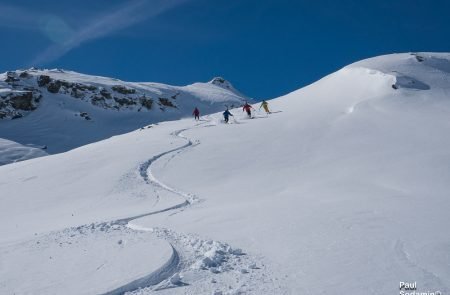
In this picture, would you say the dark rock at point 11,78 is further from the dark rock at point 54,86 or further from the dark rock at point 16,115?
the dark rock at point 16,115

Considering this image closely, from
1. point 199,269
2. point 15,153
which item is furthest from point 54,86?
point 199,269

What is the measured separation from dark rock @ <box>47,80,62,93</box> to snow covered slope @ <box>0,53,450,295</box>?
51.9 metres

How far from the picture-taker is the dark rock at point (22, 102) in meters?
64.3

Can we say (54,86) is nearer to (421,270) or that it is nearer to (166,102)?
(166,102)

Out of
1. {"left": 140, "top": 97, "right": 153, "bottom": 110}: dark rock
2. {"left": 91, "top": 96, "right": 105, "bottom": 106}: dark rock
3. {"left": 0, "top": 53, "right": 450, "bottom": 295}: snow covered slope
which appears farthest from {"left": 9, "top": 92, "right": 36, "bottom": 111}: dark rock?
{"left": 0, "top": 53, "right": 450, "bottom": 295}: snow covered slope

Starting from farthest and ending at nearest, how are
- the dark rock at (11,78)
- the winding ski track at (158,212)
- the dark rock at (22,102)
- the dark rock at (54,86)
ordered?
1. the dark rock at (11,78)
2. the dark rock at (54,86)
3. the dark rock at (22,102)
4. the winding ski track at (158,212)

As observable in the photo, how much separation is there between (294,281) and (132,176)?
12125 millimetres

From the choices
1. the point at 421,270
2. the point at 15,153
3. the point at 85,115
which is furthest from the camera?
the point at 85,115

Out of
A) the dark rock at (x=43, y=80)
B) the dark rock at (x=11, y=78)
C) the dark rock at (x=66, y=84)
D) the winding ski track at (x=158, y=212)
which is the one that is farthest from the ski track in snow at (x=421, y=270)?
the dark rock at (x=11, y=78)

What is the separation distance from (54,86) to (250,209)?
7065 centimetres

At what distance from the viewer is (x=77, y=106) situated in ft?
228

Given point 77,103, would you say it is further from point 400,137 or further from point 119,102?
point 400,137

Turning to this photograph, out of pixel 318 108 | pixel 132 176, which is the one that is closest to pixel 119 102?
pixel 318 108

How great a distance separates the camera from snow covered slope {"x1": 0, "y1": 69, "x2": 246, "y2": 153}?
58000mm
